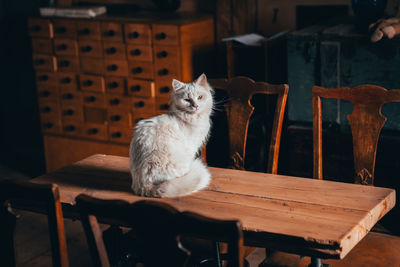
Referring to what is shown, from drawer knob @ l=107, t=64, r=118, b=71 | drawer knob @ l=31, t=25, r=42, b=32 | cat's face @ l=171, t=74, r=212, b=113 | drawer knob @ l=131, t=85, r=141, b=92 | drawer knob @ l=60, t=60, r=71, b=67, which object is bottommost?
drawer knob @ l=131, t=85, r=141, b=92

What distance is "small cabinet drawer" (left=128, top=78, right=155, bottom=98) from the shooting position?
3.63 meters

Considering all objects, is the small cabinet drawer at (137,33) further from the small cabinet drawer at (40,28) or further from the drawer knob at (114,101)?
the small cabinet drawer at (40,28)

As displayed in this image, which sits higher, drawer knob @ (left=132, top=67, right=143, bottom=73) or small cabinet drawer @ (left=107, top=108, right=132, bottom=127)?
drawer knob @ (left=132, top=67, right=143, bottom=73)

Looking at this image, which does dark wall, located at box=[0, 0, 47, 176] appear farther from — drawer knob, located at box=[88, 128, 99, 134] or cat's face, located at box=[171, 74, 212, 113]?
cat's face, located at box=[171, 74, 212, 113]

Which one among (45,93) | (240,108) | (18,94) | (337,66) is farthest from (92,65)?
(337,66)

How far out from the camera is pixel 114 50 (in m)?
3.70

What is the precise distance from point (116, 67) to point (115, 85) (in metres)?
0.13

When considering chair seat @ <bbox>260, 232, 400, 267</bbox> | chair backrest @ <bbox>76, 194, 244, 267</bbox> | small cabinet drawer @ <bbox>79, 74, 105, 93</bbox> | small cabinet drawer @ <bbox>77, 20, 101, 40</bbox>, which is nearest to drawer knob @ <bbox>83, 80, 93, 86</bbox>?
small cabinet drawer @ <bbox>79, 74, 105, 93</bbox>

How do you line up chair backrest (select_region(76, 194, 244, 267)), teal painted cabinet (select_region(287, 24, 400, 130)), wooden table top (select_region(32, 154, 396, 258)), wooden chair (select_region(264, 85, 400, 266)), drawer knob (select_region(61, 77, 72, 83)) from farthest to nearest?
drawer knob (select_region(61, 77, 72, 83)) → teal painted cabinet (select_region(287, 24, 400, 130)) → wooden chair (select_region(264, 85, 400, 266)) → wooden table top (select_region(32, 154, 396, 258)) → chair backrest (select_region(76, 194, 244, 267))

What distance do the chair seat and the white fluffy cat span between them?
1.35ft

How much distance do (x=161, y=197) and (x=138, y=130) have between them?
0.89 feet

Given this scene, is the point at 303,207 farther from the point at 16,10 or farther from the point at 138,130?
the point at 16,10

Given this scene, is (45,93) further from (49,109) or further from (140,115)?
(140,115)

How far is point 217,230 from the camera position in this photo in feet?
3.85
